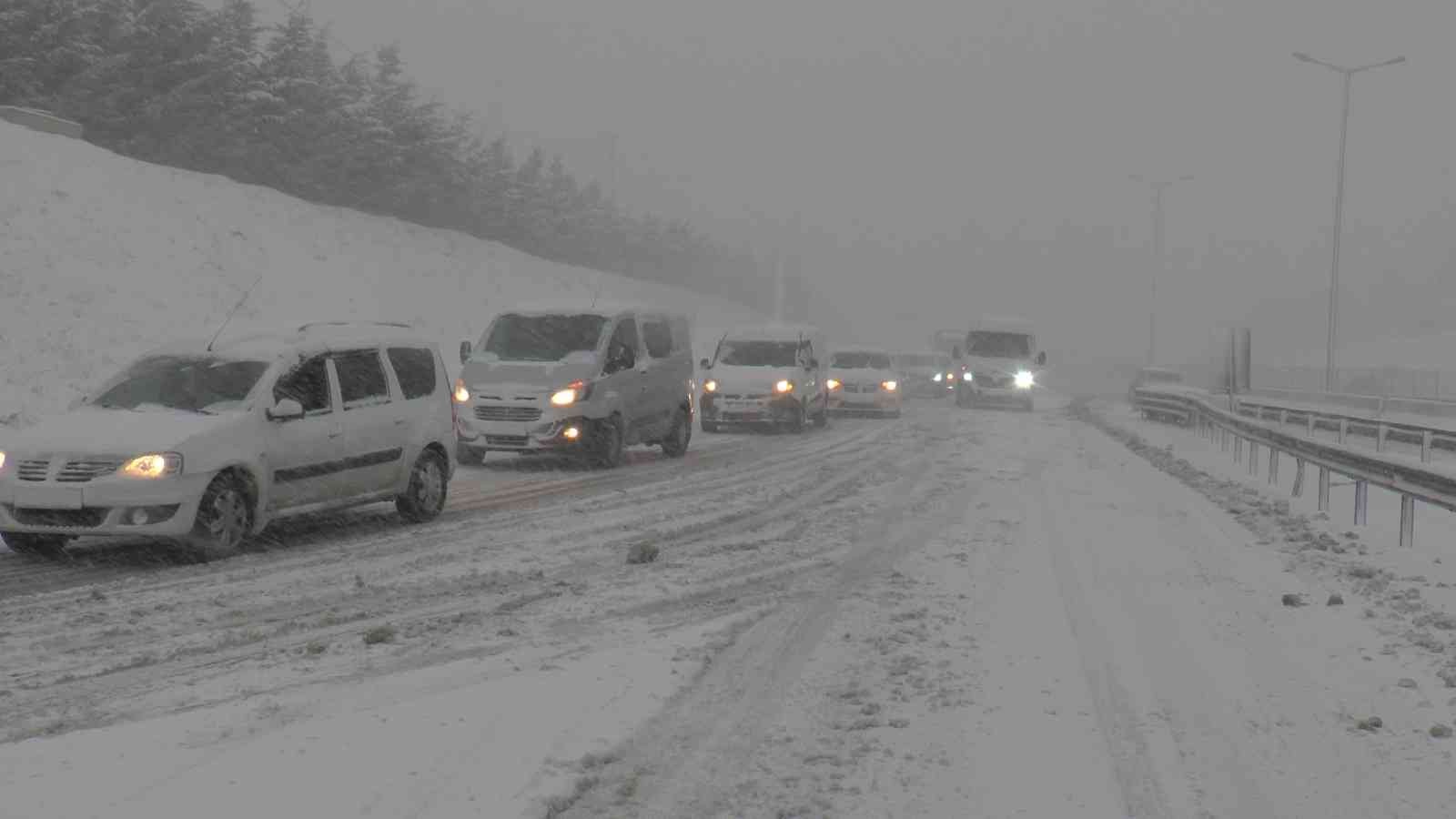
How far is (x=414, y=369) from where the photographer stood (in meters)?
13.0

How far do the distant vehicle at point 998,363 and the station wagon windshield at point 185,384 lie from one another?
31358 mm

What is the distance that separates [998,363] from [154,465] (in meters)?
33.1

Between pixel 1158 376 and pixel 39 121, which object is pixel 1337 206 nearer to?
pixel 1158 376

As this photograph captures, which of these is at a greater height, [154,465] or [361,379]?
[361,379]

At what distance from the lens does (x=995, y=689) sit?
251 inches

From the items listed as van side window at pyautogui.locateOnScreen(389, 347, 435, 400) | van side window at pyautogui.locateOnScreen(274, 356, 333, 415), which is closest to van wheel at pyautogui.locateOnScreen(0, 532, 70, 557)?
van side window at pyautogui.locateOnScreen(274, 356, 333, 415)

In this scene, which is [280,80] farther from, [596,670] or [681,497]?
[596,670]

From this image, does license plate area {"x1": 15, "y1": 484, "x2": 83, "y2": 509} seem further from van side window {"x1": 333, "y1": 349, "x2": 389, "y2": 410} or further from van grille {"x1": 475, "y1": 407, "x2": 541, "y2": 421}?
van grille {"x1": 475, "y1": 407, "x2": 541, "y2": 421}

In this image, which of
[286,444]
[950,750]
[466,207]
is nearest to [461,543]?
[286,444]

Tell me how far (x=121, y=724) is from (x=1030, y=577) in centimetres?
593

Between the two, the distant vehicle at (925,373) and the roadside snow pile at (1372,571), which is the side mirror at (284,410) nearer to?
the roadside snow pile at (1372,571)

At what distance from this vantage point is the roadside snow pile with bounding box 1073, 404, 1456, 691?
25.2 feet

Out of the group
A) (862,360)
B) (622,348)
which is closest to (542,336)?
(622,348)

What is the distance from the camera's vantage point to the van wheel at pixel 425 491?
12.3m
